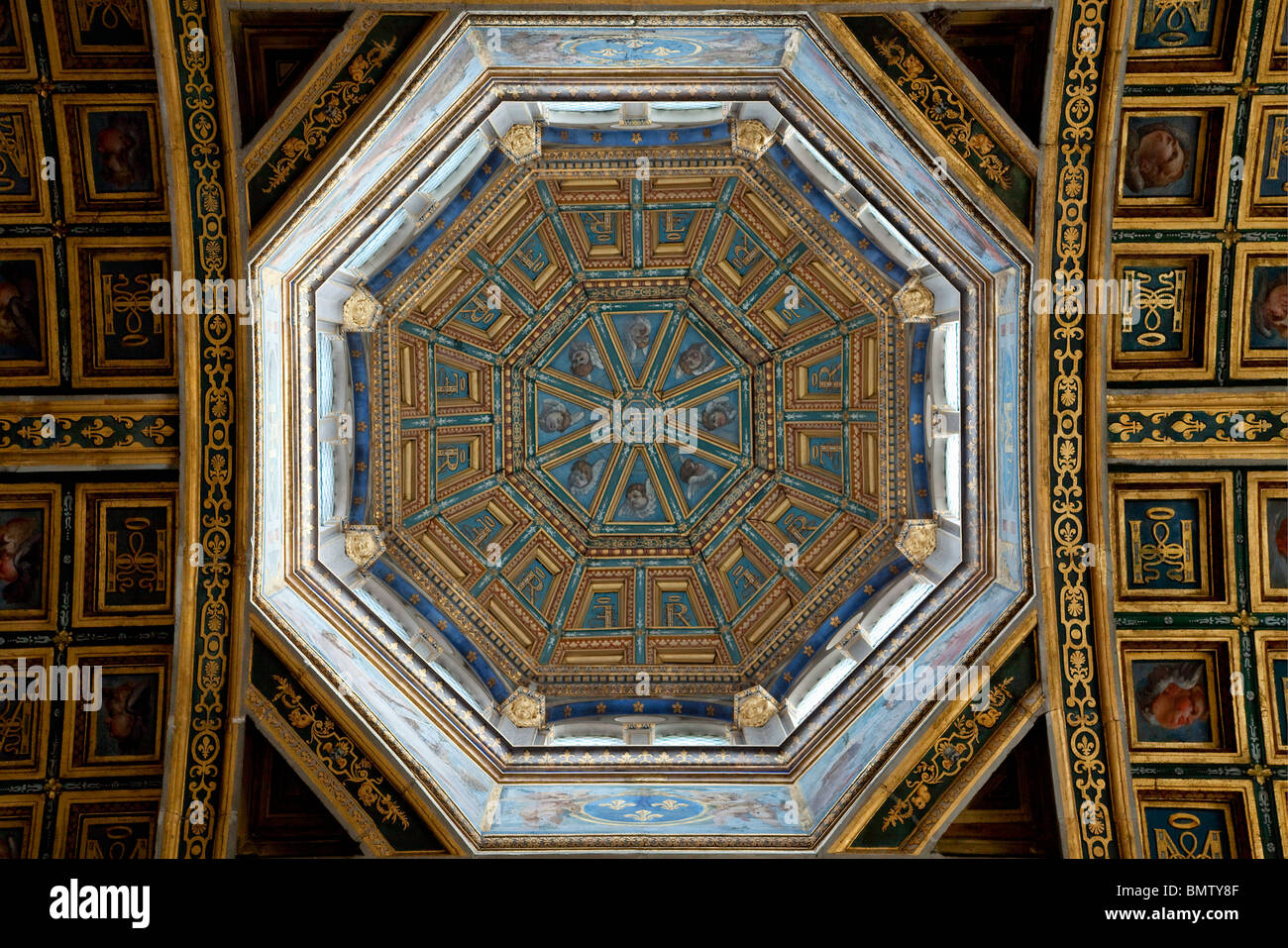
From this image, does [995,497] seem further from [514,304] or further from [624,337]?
[514,304]

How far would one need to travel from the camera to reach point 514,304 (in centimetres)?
1750

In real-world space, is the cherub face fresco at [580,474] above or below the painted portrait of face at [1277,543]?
above

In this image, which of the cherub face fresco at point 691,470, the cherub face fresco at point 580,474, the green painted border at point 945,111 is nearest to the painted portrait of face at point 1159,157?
the green painted border at point 945,111

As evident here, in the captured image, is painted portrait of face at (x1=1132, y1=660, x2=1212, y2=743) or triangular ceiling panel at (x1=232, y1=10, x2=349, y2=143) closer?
triangular ceiling panel at (x1=232, y1=10, x2=349, y2=143)

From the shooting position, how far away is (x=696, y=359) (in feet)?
60.2

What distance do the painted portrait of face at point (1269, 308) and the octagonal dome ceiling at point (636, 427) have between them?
3.48 meters

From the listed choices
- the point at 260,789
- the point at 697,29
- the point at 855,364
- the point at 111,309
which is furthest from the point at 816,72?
the point at 260,789

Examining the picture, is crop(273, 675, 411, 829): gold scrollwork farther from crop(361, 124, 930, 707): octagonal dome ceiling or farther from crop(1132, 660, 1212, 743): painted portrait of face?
crop(1132, 660, 1212, 743): painted portrait of face

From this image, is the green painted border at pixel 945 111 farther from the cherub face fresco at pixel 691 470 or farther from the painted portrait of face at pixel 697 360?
→ the cherub face fresco at pixel 691 470

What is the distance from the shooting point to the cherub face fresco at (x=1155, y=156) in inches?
491

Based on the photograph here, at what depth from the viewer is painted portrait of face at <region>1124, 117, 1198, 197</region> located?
1244 centimetres

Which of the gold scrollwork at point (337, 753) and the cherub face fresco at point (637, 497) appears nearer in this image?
the gold scrollwork at point (337, 753)

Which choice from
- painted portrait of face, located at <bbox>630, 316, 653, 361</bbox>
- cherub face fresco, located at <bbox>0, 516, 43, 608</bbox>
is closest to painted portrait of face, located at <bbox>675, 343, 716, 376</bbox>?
painted portrait of face, located at <bbox>630, 316, 653, 361</bbox>

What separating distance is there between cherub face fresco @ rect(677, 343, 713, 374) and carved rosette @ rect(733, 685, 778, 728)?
6.38 meters
